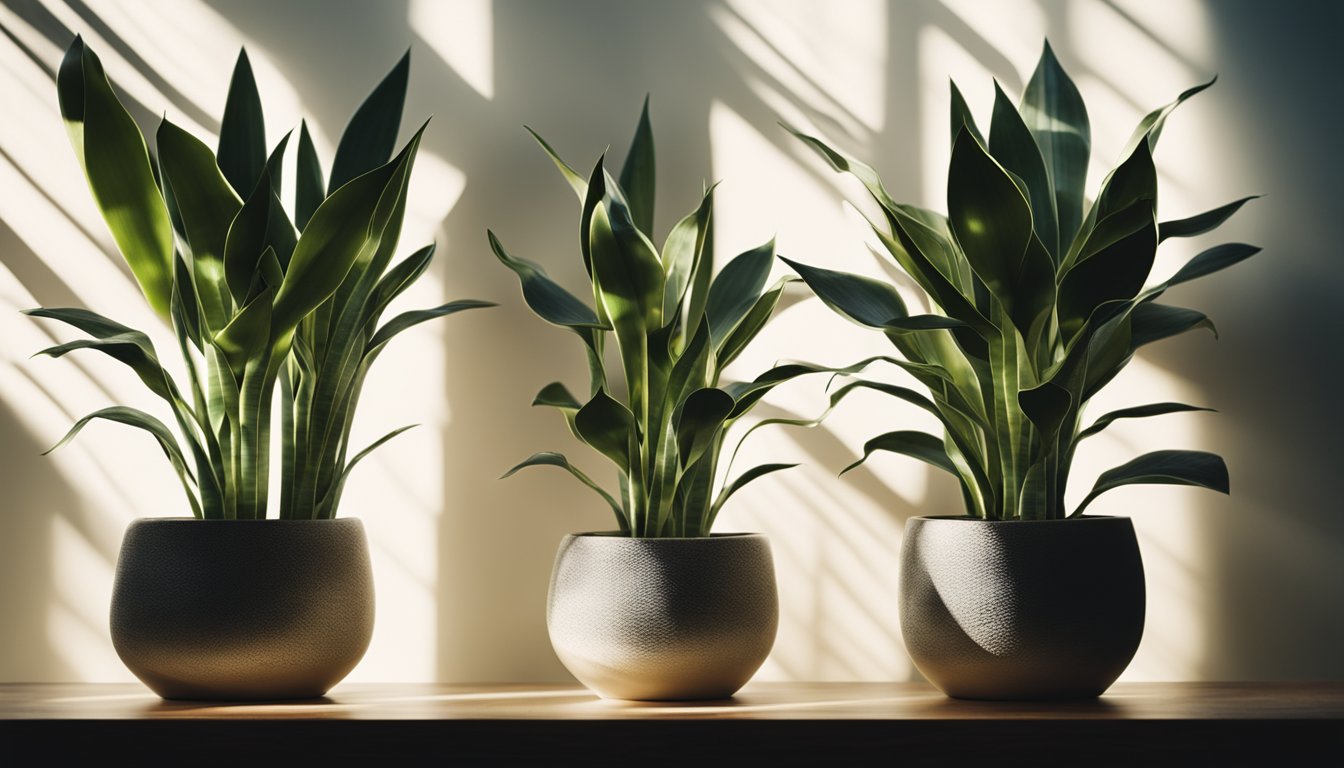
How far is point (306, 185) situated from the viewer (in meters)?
1.04

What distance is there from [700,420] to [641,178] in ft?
0.97

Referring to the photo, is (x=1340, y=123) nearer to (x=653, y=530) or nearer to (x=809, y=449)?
(x=809, y=449)

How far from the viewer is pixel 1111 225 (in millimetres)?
895

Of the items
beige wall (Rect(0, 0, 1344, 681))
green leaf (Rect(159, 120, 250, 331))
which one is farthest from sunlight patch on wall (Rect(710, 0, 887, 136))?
green leaf (Rect(159, 120, 250, 331))

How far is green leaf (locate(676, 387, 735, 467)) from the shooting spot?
901 mm

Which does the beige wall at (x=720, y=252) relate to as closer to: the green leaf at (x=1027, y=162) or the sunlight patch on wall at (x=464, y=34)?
the sunlight patch on wall at (x=464, y=34)

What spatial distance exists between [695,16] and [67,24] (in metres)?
0.71

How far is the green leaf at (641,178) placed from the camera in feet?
3.52

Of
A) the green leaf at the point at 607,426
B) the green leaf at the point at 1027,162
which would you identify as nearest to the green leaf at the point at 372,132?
the green leaf at the point at 607,426

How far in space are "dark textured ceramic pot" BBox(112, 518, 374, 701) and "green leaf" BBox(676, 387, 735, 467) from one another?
0.33 m

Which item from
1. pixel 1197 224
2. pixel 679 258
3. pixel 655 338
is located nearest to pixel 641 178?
pixel 679 258

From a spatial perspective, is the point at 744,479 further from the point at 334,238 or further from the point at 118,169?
the point at 118,169

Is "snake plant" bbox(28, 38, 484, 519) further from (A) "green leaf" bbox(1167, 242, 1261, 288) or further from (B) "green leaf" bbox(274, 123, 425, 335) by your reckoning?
(A) "green leaf" bbox(1167, 242, 1261, 288)
